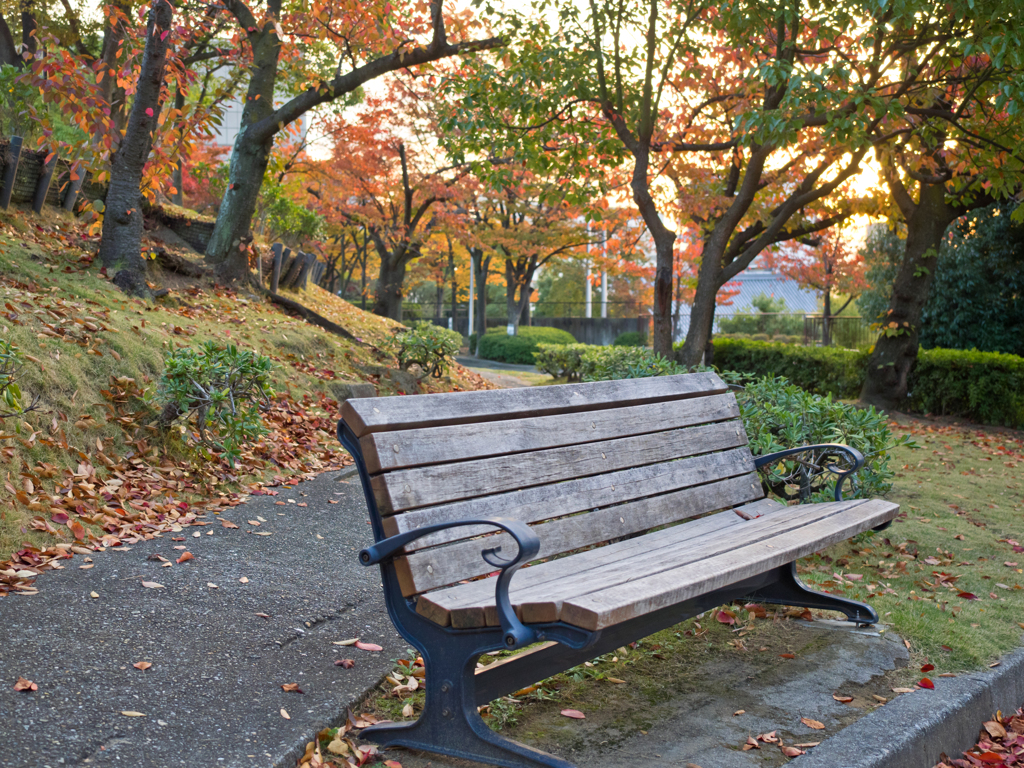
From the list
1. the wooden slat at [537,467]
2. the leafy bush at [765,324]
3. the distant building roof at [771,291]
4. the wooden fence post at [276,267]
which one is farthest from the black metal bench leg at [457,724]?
the distant building roof at [771,291]

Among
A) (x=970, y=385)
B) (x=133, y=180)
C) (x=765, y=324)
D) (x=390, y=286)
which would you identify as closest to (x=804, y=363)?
(x=970, y=385)

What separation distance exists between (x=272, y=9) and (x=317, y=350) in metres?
5.00

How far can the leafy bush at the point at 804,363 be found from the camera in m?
13.7

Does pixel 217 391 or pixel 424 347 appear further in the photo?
pixel 424 347

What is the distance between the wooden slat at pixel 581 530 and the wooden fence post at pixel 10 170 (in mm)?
8281

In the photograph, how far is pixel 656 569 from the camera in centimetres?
255

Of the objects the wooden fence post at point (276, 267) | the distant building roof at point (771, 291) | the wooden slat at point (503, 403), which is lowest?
the wooden slat at point (503, 403)

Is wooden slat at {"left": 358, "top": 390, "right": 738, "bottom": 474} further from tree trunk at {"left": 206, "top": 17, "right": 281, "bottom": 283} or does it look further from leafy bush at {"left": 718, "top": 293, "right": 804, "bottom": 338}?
leafy bush at {"left": 718, "top": 293, "right": 804, "bottom": 338}

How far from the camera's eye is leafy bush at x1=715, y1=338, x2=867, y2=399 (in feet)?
45.0

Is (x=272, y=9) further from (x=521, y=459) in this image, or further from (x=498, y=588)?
(x=498, y=588)

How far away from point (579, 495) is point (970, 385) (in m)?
10.9

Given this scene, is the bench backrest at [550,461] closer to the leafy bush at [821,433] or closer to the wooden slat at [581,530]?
the wooden slat at [581,530]

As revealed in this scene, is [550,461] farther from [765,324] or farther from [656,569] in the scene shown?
[765,324]

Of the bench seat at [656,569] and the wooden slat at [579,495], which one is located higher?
the wooden slat at [579,495]
